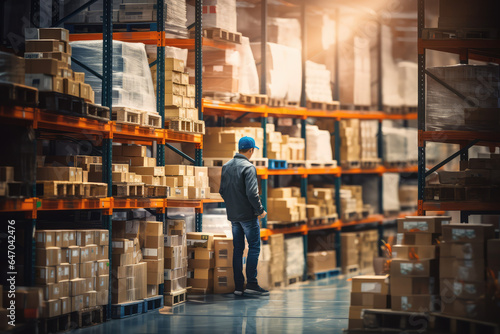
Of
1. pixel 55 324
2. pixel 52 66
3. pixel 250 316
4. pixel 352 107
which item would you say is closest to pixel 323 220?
pixel 352 107

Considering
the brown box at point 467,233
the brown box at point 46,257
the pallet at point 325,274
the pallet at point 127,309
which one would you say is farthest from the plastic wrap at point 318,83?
the brown box at point 46,257

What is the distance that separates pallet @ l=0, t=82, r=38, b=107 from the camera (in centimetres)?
694

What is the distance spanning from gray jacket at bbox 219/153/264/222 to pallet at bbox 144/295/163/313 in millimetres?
1528

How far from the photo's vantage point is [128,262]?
896cm

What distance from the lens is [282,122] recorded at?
13.6 meters

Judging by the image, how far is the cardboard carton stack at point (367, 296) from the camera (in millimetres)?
7754

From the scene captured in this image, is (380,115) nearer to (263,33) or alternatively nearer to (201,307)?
(263,33)

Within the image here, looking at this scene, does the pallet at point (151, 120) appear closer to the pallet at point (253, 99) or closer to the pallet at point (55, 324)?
the pallet at point (253, 99)

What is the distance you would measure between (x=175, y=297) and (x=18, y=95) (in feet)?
12.9

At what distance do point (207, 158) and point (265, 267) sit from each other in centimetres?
185

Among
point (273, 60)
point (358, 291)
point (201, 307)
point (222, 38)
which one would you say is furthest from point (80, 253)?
point (273, 60)

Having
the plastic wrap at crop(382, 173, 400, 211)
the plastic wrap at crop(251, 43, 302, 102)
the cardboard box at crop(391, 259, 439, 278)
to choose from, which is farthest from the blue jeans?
the plastic wrap at crop(382, 173, 400, 211)

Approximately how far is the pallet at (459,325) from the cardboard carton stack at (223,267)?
3843mm

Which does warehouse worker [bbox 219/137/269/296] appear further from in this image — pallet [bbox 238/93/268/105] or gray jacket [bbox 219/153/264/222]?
pallet [bbox 238/93/268/105]
